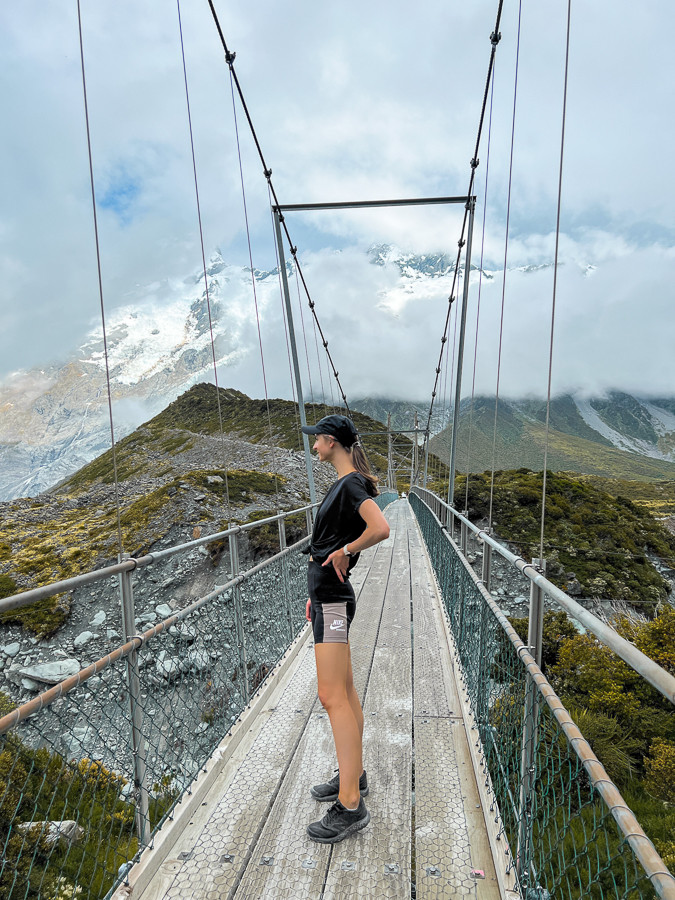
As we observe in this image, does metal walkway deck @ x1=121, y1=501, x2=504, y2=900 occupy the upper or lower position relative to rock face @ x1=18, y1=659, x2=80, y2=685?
upper

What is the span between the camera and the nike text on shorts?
59.9 inches

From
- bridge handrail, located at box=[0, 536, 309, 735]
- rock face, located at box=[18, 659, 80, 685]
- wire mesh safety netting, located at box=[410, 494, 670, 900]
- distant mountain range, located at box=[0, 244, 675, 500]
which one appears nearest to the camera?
wire mesh safety netting, located at box=[410, 494, 670, 900]

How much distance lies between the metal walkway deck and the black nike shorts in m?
0.58

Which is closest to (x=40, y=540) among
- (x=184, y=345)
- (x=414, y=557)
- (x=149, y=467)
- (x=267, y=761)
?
(x=149, y=467)

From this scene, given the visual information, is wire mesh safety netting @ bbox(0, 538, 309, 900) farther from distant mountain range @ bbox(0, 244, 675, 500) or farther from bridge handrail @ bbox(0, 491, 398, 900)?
distant mountain range @ bbox(0, 244, 675, 500)

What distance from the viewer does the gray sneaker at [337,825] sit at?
1482 millimetres

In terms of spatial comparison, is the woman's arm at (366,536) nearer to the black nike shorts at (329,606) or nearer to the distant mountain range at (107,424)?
the black nike shorts at (329,606)

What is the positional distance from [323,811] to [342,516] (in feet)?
3.15

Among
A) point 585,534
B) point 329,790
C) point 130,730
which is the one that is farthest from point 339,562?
point 585,534

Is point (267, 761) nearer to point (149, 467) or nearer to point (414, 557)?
point (414, 557)

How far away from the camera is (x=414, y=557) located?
701cm

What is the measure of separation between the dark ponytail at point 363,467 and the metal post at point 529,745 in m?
0.53

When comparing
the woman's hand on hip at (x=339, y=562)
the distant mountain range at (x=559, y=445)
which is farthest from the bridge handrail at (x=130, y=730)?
the distant mountain range at (x=559, y=445)

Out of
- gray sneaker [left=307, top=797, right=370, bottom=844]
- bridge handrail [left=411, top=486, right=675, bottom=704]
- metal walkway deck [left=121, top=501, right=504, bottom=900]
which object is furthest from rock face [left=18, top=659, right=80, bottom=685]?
bridge handrail [left=411, top=486, right=675, bottom=704]
